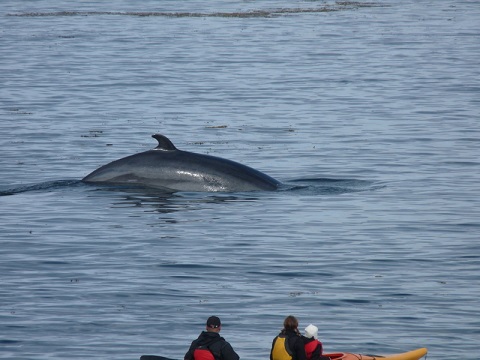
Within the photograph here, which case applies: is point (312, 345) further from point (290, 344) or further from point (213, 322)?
point (213, 322)

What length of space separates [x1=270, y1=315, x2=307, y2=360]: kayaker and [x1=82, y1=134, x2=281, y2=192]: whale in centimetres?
1194

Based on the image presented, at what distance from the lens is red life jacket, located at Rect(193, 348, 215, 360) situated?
1560 cm

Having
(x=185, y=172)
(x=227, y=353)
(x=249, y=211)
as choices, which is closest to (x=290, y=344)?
(x=227, y=353)

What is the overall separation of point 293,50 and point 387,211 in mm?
43680

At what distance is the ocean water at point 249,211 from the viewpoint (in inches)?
758

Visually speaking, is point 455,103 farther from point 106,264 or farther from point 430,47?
point 106,264

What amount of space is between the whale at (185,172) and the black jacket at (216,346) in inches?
A: 475

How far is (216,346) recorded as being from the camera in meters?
15.6

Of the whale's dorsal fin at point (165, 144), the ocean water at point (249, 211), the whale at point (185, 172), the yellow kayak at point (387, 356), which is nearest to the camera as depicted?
the yellow kayak at point (387, 356)

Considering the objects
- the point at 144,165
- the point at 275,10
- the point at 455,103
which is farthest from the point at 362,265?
the point at 275,10

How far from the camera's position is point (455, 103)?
156 feet

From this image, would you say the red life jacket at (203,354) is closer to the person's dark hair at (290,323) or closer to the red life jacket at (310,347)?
the person's dark hair at (290,323)

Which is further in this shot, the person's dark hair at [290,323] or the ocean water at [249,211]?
the ocean water at [249,211]

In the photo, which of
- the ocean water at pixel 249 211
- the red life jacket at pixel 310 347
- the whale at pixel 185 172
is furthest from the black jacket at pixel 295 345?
the whale at pixel 185 172
